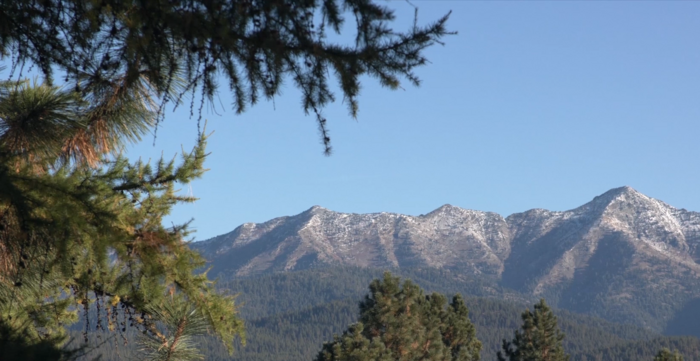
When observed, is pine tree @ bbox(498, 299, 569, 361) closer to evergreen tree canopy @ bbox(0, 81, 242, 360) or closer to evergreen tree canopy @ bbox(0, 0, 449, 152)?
evergreen tree canopy @ bbox(0, 81, 242, 360)

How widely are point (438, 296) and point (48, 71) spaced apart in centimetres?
4655

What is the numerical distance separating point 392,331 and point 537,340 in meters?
21.1

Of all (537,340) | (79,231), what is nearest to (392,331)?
(537,340)

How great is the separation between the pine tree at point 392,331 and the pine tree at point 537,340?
35.7 ft

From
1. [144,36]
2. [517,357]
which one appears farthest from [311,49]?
[517,357]

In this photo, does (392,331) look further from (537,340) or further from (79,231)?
(79,231)

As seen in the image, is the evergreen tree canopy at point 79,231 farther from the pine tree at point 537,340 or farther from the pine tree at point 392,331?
the pine tree at point 537,340

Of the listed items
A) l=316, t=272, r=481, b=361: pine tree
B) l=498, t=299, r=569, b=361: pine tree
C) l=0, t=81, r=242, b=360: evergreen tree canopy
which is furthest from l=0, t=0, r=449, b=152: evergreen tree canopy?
l=498, t=299, r=569, b=361: pine tree

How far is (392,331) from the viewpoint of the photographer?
39.5 metres

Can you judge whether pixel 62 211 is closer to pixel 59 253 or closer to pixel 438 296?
pixel 59 253

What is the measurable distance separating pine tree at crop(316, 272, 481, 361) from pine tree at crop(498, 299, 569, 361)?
10.9 meters

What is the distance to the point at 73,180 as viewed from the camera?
5812 millimetres

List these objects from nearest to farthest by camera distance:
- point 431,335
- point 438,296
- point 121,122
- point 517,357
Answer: point 121,122 < point 431,335 < point 438,296 < point 517,357

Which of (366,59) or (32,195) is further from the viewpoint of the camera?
(32,195)
